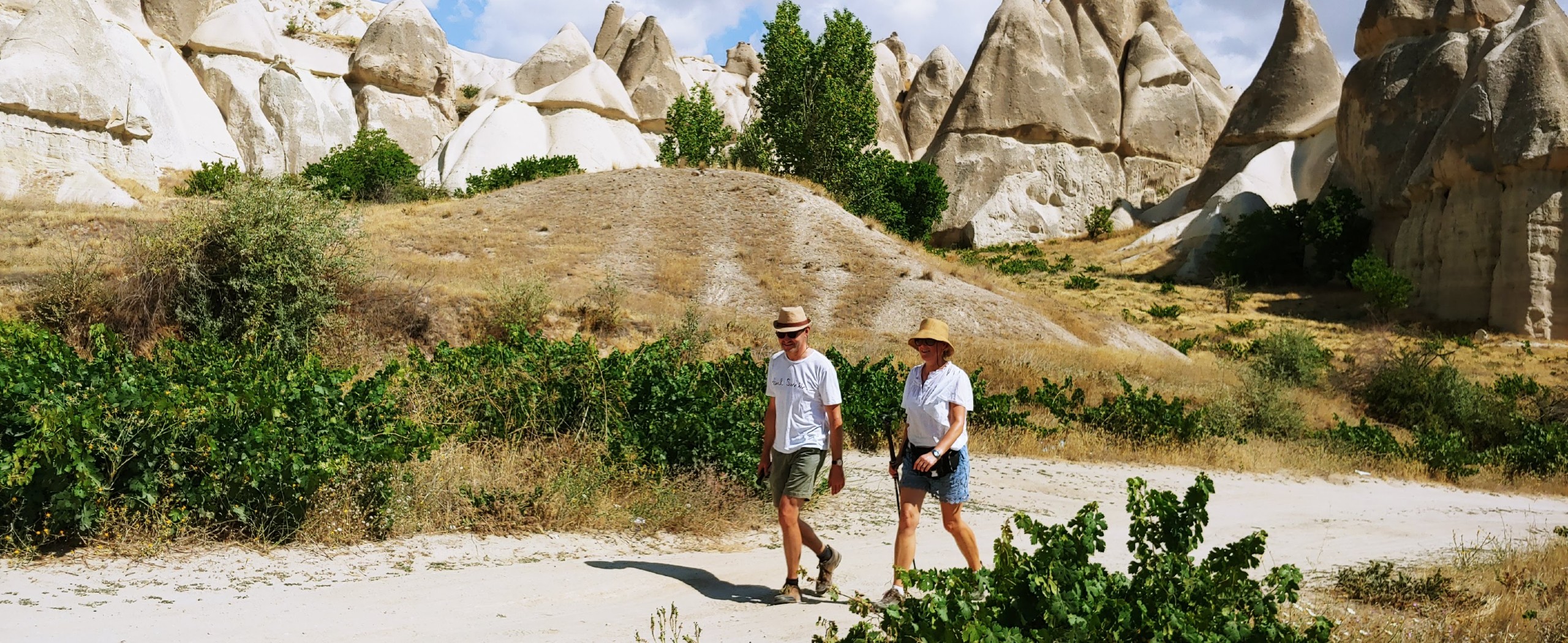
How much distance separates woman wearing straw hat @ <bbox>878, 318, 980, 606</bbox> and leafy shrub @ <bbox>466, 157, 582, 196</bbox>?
994 inches

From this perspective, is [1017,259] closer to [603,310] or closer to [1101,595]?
[603,310]

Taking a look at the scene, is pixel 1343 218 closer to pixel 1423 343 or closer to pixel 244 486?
pixel 1423 343

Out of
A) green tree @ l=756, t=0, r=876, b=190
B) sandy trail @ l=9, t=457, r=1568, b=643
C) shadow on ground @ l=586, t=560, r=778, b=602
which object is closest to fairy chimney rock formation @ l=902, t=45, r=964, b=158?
green tree @ l=756, t=0, r=876, b=190

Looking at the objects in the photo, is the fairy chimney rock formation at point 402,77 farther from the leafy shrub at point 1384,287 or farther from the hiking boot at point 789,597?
A: the hiking boot at point 789,597

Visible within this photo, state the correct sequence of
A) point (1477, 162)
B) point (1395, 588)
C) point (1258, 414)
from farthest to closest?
point (1477, 162), point (1258, 414), point (1395, 588)

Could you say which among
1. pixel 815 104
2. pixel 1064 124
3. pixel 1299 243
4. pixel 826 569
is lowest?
A: pixel 826 569

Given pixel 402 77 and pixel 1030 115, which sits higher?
pixel 402 77

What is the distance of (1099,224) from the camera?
4041cm

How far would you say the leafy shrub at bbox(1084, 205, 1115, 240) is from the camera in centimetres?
4031

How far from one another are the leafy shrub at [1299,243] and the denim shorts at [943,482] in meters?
27.9

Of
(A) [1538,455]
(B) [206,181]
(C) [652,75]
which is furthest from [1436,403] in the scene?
(C) [652,75]

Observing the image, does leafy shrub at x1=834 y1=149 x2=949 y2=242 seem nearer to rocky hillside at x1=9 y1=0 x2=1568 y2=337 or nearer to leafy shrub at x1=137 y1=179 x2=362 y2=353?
rocky hillside at x1=9 y1=0 x2=1568 y2=337

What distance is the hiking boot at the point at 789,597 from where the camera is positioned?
16.0 feet

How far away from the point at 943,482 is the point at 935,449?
0.19m
